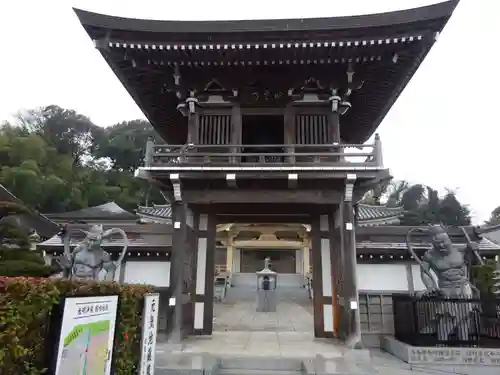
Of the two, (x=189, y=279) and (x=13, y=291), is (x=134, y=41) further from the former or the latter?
(x=13, y=291)

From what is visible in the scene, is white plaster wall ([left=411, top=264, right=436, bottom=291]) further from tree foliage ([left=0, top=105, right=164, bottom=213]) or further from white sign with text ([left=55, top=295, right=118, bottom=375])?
tree foliage ([left=0, top=105, right=164, bottom=213])

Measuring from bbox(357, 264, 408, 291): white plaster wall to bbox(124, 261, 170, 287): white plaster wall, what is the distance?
5363 millimetres

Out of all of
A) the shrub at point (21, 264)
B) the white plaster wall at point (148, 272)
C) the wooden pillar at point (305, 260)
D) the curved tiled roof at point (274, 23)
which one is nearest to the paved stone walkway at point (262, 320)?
the white plaster wall at point (148, 272)

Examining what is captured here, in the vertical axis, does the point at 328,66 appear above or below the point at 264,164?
above

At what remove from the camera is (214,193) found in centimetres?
908

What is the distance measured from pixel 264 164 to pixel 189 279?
3674mm

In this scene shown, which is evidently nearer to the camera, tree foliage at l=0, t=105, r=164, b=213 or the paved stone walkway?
the paved stone walkway

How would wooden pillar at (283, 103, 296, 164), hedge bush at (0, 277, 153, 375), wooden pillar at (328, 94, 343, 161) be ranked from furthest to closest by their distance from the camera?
wooden pillar at (283, 103, 296, 164), wooden pillar at (328, 94, 343, 161), hedge bush at (0, 277, 153, 375)

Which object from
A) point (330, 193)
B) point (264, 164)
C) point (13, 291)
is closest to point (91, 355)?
point (13, 291)

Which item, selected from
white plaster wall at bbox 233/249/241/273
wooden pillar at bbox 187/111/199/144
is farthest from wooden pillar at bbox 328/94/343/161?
white plaster wall at bbox 233/249/241/273

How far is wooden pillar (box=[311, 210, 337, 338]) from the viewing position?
31.3 feet

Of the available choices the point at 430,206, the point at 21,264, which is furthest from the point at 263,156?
the point at 430,206

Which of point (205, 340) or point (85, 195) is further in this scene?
point (85, 195)

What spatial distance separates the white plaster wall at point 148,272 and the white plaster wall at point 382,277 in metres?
5.36
